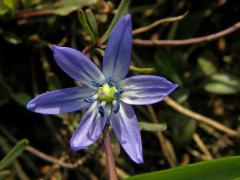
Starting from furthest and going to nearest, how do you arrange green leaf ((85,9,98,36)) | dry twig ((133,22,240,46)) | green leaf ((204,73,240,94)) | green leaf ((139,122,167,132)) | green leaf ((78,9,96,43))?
green leaf ((204,73,240,94))
dry twig ((133,22,240,46))
green leaf ((139,122,167,132))
green leaf ((85,9,98,36))
green leaf ((78,9,96,43))

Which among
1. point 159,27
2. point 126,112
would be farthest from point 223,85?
point 126,112

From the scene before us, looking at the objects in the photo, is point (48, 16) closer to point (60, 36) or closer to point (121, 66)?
point (60, 36)

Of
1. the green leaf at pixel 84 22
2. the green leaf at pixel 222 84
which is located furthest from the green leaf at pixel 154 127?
the green leaf at pixel 222 84

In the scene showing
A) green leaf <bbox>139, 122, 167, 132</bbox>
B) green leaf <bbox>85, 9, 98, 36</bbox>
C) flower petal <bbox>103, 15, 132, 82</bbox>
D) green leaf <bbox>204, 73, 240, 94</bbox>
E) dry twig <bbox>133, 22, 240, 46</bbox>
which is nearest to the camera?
flower petal <bbox>103, 15, 132, 82</bbox>

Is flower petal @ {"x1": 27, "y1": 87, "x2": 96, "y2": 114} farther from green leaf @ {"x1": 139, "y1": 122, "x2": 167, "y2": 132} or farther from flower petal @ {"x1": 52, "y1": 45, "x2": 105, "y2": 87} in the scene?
green leaf @ {"x1": 139, "y1": 122, "x2": 167, "y2": 132}

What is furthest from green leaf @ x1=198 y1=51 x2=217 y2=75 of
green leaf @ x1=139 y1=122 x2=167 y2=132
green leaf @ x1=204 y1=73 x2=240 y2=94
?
green leaf @ x1=139 y1=122 x2=167 y2=132

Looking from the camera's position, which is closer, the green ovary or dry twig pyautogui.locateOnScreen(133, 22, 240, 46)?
the green ovary
